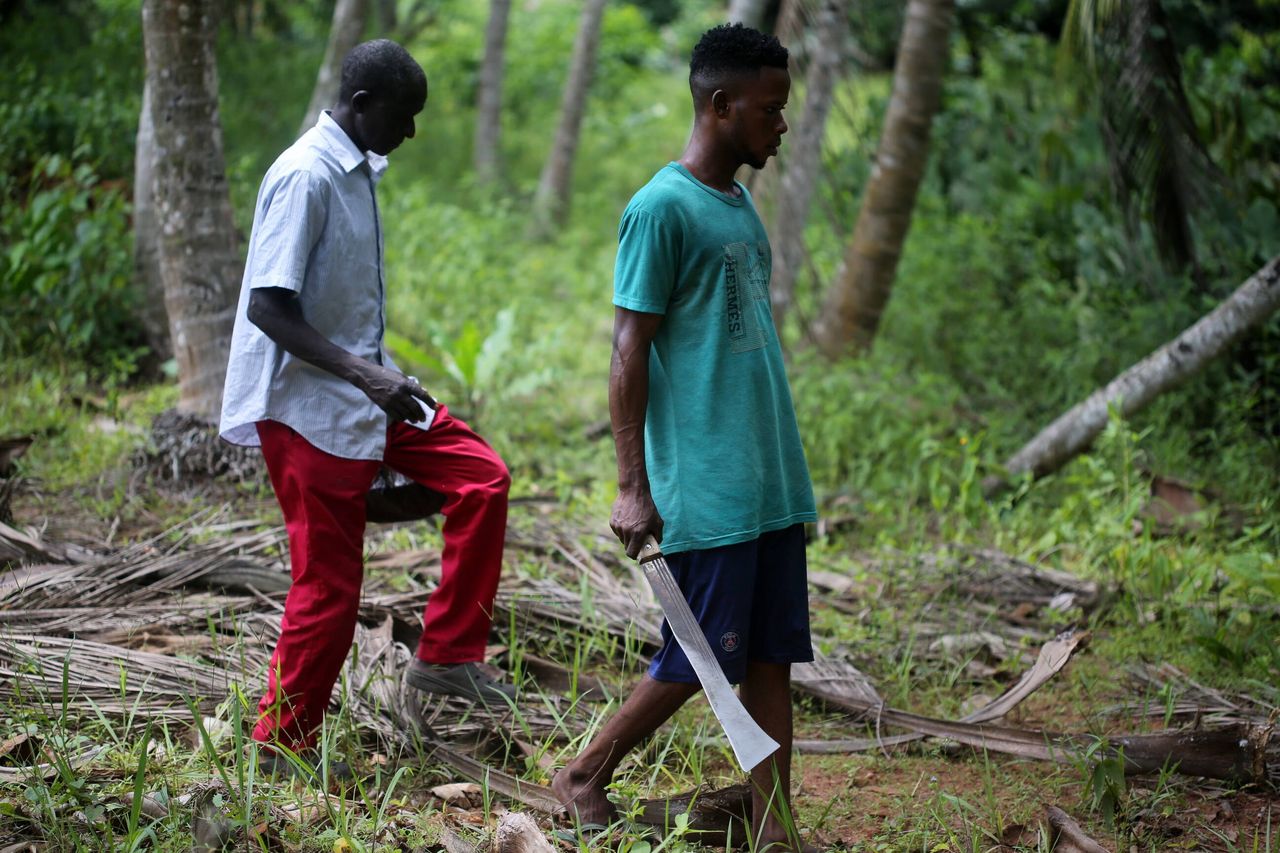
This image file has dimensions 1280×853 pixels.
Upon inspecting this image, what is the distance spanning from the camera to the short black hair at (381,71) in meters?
3.09

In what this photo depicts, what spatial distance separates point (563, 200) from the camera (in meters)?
12.0

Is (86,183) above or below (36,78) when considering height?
below

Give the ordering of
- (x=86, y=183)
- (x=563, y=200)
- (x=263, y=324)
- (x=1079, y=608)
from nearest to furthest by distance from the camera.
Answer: (x=263, y=324)
(x=1079, y=608)
(x=86, y=183)
(x=563, y=200)

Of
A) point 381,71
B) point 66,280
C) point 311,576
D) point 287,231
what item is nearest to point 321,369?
point 287,231

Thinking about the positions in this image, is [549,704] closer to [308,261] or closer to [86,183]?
[308,261]

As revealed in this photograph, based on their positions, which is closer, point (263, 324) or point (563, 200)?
point (263, 324)

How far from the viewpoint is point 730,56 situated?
2.73m

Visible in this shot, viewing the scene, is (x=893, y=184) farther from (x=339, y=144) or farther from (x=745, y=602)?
(x=745, y=602)

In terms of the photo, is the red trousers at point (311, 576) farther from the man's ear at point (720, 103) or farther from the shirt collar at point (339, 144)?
the man's ear at point (720, 103)

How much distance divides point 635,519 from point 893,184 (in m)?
4.82

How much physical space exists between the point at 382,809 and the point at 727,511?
1.12 metres

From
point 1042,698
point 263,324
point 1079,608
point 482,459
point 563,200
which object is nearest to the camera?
point 263,324

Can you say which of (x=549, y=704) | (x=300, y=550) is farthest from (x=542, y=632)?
(x=300, y=550)

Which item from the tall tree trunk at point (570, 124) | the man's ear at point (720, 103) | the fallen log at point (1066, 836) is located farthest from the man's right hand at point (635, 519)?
the tall tree trunk at point (570, 124)
